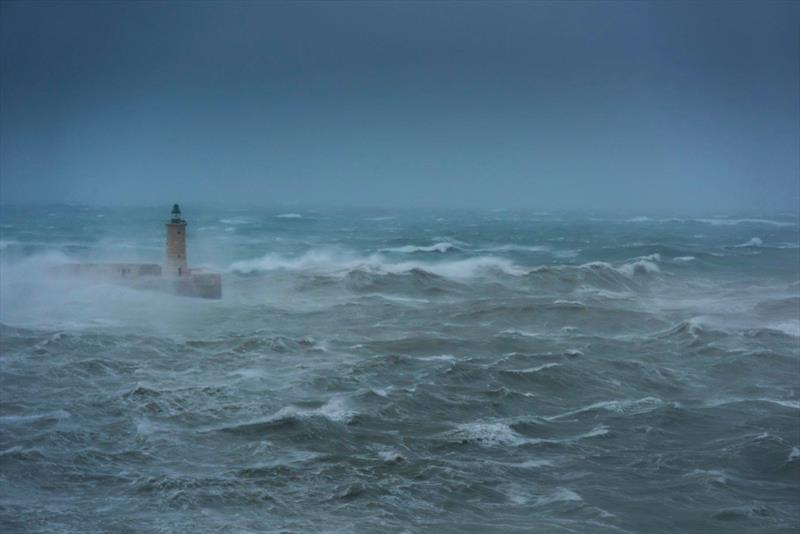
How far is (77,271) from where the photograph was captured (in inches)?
894

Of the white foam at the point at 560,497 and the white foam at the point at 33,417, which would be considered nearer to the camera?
the white foam at the point at 560,497

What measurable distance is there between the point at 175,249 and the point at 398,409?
11.9 metres

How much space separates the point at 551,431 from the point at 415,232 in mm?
43186

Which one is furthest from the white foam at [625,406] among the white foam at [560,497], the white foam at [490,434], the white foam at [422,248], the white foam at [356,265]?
the white foam at [422,248]

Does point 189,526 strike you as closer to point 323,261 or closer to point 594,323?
point 594,323

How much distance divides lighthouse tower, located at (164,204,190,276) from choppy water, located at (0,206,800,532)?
136 cm

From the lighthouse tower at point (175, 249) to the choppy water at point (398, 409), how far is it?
1.36m

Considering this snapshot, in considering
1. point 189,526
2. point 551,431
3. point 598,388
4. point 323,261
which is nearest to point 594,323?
point 598,388

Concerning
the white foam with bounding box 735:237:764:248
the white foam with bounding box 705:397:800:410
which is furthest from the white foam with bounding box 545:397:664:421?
the white foam with bounding box 735:237:764:248

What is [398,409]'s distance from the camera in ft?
37.2

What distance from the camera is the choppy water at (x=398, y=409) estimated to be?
8.18 meters

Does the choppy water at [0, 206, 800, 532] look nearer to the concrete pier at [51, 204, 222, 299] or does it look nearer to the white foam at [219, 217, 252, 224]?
the concrete pier at [51, 204, 222, 299]

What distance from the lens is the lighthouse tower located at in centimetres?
2122

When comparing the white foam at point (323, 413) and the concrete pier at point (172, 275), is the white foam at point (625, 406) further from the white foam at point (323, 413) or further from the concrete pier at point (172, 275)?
the concrete pier at point (172, 275)
